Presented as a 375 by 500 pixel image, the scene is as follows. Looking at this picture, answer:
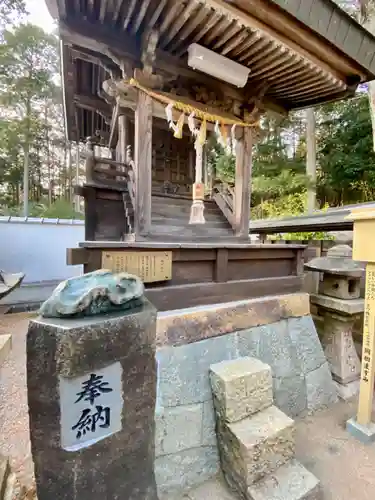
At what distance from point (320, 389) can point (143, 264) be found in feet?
8.62

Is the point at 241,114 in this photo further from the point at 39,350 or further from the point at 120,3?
the point at 39,350

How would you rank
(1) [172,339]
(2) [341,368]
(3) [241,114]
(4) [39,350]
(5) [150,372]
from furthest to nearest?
(3) [241,114], (2) [341,368], (1) [172,339], (5) [150,372], (4) [39,350]

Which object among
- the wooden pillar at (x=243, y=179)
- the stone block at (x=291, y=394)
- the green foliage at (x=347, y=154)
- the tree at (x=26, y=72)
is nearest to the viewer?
the stone block at (x=291, y=394)

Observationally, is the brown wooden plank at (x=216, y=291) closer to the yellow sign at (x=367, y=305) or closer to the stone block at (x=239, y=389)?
the stone block at (x=239, y=389)

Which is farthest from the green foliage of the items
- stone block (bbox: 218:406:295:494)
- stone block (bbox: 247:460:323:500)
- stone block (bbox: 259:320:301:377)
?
stone block (bbox: 247:460:323:500)

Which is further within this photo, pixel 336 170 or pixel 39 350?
pixel 336 170

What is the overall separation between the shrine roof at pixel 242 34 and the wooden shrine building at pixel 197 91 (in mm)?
12

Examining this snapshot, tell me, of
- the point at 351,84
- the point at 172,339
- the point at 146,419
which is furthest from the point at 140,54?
the point at 146,419

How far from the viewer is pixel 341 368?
3.41 metres

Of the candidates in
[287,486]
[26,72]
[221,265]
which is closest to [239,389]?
[287,486]

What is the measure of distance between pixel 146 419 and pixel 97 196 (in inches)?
140

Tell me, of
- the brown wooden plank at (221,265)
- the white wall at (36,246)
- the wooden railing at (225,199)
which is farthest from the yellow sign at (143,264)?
the white wall at (36,246)

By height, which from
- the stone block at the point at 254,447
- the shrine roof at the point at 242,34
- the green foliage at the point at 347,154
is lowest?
the stone block at the point at 254,447

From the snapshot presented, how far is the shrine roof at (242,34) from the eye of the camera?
258 cm
